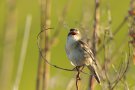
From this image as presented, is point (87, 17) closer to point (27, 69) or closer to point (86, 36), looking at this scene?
point (86, 36)

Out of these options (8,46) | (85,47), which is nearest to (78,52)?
(85,47)

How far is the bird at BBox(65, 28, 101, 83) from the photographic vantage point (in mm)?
3057

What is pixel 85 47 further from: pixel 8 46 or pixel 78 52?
pixel 8 46

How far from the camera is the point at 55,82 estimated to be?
3.80 metres

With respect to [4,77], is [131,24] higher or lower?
higher

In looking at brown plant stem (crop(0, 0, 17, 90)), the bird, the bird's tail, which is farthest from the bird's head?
brown plant stem (crop(0, 0, 17, 90))

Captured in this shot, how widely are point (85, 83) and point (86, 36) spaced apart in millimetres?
316

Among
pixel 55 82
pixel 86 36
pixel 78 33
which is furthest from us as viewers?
pixel 55 82

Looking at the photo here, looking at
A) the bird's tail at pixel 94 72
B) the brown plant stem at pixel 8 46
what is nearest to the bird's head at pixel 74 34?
the bird's tail at pixel 94 72

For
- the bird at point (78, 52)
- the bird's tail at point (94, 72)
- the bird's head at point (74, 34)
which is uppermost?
the bird's head at point (74, 34)

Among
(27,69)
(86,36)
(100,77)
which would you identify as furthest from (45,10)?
(27,69)

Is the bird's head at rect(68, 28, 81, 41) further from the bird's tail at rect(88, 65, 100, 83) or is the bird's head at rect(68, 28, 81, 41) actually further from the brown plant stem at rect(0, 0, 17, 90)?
the brown plant stem at rect(0, 0, 17, 90)

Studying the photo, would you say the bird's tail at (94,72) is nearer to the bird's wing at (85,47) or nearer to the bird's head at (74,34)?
the bird's wing at (85,47)

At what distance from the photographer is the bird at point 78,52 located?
3057 millimetres
